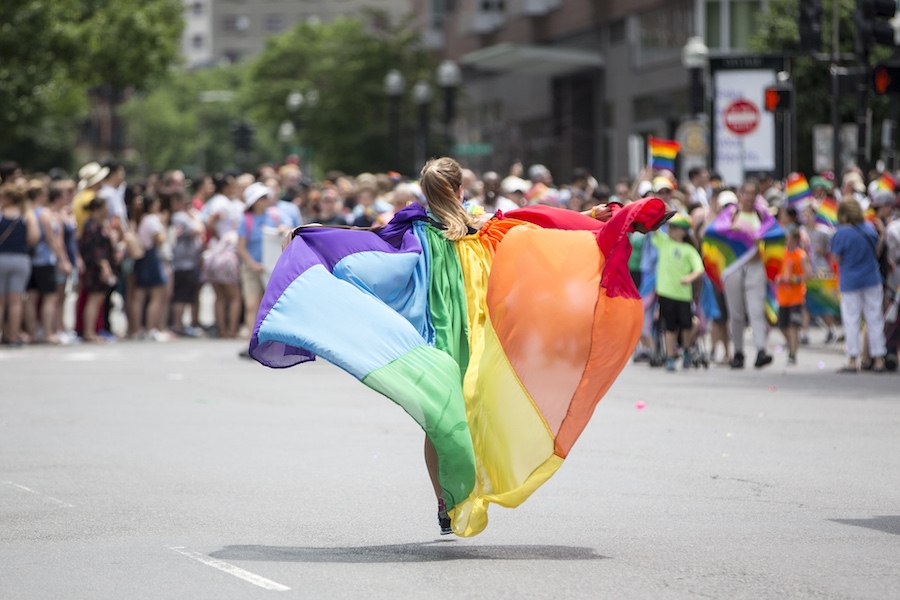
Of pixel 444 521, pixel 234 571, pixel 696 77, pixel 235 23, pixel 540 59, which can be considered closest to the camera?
pixel 234 571

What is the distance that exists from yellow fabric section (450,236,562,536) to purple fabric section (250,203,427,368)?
1.27 feet

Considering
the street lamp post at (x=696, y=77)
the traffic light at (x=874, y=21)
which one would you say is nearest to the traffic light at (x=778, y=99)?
the traffic light at (x=874, y=21)

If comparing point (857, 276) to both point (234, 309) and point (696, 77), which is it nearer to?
point (234, 309)

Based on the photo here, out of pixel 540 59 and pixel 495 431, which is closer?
pixel 495 431

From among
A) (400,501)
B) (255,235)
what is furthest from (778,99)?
(400,501)

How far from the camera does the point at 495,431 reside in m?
8.15

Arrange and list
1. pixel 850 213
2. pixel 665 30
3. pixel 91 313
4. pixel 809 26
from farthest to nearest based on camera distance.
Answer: pixel 665 30, pixel 809 26, pixel 91 313, pixel 850 213

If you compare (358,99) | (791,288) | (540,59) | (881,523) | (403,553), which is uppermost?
(540,59)

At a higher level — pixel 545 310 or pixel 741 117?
pixel 741 117

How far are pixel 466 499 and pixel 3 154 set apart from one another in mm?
71638

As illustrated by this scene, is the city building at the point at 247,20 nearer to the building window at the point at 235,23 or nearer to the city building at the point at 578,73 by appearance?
the building window at the point at 235,23

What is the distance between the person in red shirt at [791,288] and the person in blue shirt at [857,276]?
1.27 m

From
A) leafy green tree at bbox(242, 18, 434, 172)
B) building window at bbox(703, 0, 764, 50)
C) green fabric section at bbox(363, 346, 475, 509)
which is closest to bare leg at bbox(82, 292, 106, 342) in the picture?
green fabric section at bbox(363, 346, 475, 509)

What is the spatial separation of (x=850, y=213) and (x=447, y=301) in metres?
10.6
